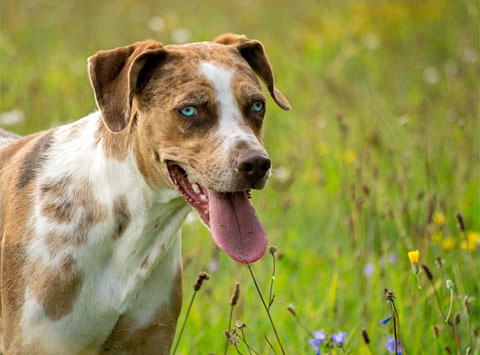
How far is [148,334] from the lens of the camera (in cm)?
346

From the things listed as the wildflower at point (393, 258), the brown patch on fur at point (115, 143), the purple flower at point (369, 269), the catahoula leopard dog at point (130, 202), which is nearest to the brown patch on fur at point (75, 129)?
the catahoula leopard dog at point (130, 202)

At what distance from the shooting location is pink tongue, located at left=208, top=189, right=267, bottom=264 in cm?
311

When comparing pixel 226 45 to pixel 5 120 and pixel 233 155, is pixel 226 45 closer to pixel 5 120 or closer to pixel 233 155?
pixel 233 155

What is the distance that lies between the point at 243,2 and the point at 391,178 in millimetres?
7016

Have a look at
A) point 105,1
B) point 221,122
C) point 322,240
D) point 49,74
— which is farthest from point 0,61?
point 105,1

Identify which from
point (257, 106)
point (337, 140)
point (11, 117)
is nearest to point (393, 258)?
point (257, 106)

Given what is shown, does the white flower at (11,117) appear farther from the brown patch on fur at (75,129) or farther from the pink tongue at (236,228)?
the pink tongue at (236,228)

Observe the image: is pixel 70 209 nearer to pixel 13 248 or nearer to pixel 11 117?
pixel 13 248

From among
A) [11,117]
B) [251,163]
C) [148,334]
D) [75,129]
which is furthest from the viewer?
[11,117]

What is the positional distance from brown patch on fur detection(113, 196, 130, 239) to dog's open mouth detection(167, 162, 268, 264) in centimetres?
26

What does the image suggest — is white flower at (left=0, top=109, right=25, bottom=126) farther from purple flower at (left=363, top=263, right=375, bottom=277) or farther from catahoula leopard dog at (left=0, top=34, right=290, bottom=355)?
purple flower at (left=363, top=263, right=375, bottom=277)

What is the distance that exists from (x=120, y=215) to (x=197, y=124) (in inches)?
20.4

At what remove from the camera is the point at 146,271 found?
3.43 m

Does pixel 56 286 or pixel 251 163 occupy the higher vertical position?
pixel 251 163
